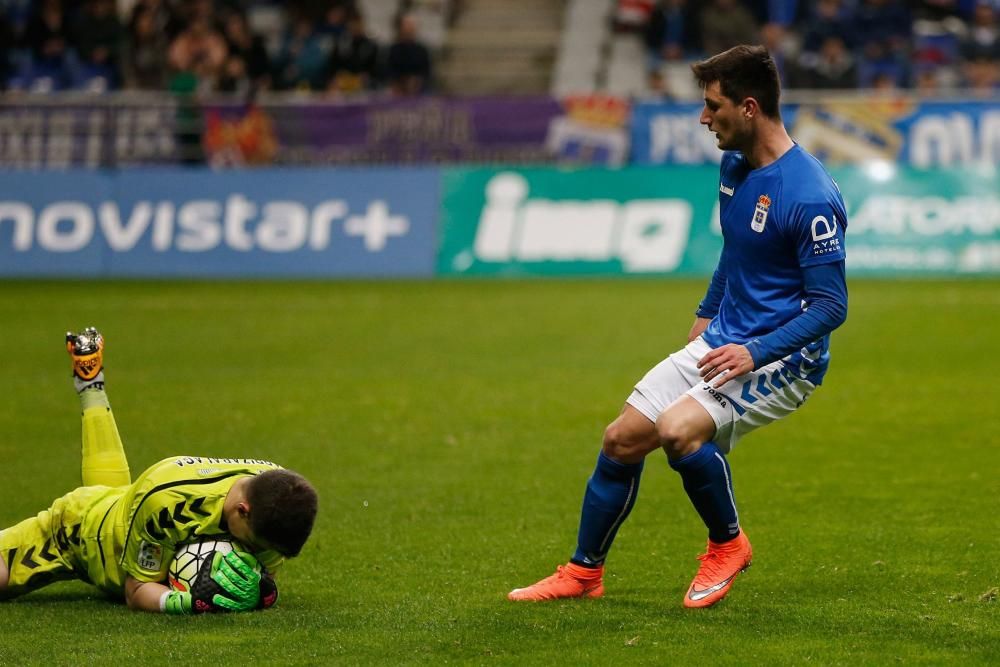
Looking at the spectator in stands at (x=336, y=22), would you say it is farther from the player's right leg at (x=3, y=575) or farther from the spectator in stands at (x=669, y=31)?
the player's right leg at (x=3, y=575)

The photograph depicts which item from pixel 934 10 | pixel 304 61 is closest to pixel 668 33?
pixel 934 10

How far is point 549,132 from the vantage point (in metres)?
20.3

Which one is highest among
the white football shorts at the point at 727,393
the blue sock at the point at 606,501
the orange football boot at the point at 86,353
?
the white football shorts at the point at 727,393

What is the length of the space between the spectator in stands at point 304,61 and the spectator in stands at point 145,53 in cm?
180

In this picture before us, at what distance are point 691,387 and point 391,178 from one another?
1451 cm

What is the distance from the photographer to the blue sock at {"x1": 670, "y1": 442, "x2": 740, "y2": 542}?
18.9 ft

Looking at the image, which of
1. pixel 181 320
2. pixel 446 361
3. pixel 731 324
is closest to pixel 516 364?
pixel 446 361

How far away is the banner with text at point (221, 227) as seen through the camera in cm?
1998

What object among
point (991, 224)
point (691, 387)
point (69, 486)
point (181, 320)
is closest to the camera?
point (691, 387)

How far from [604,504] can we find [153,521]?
168 cm

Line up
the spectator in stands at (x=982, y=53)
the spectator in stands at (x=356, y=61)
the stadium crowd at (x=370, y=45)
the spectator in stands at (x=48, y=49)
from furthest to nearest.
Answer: the spectator in stands at (x=48, y=49) < the spectator in stands at (x=356, y=61) < the stadium crowd at (x=370, y=45) < the spectator in stands at (x=982, y=53)

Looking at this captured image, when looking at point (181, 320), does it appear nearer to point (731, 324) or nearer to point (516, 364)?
point (516, 364)

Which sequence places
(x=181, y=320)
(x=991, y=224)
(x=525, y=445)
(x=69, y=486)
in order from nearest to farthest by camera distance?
1. (x=69, y=486)
2. (x=525, y=445)
3. (x=181, y=320)
4. (x=991, y=224)

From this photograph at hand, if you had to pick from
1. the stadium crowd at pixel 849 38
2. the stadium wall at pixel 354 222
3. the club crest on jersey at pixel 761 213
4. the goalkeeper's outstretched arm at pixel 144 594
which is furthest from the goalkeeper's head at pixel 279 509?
the stadium crowd at pixel 849 38
